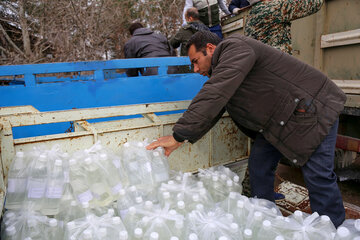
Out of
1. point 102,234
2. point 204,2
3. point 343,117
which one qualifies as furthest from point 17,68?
point 343,117

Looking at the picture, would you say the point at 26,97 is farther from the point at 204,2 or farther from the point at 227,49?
the point at 204,2

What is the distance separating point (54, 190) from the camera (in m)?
1.44

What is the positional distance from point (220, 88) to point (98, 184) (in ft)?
3.05

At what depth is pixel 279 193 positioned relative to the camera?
268cm

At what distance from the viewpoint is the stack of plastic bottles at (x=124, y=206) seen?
130 centimetres

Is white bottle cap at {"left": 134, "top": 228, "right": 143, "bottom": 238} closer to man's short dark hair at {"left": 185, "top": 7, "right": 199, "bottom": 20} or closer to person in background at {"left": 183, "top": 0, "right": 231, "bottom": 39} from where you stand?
man's short dark hair at {"left": 185, "top": 7, "right": 199, "bottom": 20}

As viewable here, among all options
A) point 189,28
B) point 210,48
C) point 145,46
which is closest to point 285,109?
point 210,48

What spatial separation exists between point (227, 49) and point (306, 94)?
1.91 feet

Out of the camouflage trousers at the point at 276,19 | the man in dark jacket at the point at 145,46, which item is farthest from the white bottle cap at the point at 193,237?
the man in dark jacket at the point at 145,46

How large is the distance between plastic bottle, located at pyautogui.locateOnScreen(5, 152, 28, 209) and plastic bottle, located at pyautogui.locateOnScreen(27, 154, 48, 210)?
0.05 m

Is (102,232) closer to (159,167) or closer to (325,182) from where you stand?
(159,167)

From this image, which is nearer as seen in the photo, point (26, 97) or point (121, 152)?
point (121, 152)

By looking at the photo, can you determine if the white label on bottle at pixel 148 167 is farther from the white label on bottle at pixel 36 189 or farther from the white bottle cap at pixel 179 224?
the white label on bottle at pixel 36 189

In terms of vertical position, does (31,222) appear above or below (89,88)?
below
